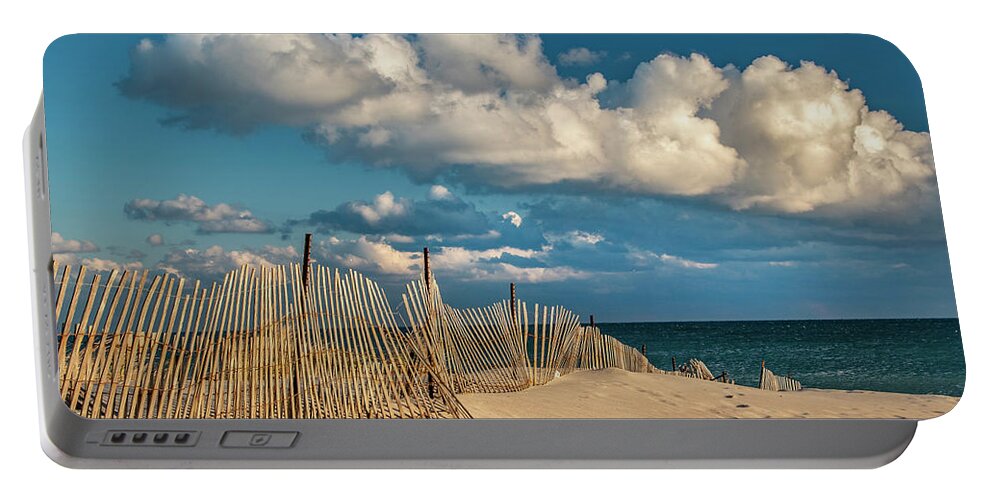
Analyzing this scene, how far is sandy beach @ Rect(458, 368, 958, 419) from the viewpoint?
262 centimetres

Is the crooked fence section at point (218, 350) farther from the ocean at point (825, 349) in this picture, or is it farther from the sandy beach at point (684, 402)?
the ocean at point (825, 349)

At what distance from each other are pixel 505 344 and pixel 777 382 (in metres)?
0.80

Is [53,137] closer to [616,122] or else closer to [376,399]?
[376,399]

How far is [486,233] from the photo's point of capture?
2734 mm

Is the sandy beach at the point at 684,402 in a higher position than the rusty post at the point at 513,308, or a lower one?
lower

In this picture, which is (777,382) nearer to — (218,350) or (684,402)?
(684,402)

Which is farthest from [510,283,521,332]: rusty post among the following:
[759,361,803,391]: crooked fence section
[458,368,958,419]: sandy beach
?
[759,361,803,391]: crooked fence section

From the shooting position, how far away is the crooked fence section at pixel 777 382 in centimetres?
267

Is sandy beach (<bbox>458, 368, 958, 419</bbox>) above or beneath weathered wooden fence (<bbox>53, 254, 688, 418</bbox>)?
beneath

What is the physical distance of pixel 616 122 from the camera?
2.73 metres

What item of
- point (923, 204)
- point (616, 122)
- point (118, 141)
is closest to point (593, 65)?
point (616, 122)

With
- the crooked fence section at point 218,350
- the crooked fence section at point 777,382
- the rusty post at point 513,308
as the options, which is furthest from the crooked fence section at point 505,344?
the crooked fence section at point 777,382

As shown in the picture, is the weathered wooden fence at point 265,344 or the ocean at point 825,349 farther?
the weathered wooden fence at point 265,344

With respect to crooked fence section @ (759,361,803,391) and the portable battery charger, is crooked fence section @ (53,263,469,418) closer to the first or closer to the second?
the portable battery charger
